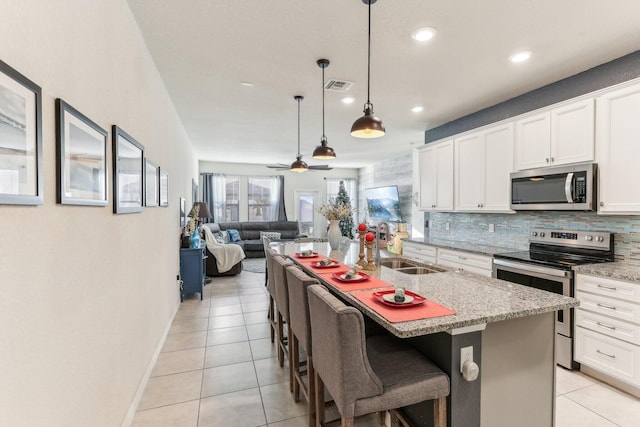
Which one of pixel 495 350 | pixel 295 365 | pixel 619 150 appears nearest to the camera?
pixel 495 350

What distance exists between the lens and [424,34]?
238 centimetres

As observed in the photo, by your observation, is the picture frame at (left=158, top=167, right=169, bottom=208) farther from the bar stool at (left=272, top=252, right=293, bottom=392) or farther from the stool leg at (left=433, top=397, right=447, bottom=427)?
the stool leg at (left=433, top=397, right=447, bottom=427)

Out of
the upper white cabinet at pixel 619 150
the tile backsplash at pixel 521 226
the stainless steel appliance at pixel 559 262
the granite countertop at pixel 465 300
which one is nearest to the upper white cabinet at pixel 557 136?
the upper white cabinet at pixel 619 150

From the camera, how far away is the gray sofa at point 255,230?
27.0ft

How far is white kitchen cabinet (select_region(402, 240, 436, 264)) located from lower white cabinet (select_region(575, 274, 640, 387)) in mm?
1753

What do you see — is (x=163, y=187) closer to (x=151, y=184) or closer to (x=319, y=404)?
(x=151, y=184)

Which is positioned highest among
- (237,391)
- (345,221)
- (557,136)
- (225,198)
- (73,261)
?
(557,136)

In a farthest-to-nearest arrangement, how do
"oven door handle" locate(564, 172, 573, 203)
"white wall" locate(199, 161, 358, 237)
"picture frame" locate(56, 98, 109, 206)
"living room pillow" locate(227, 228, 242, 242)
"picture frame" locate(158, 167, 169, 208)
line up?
"white wall" locate(199, 161, 358, 237) → "living room pillow" locate(227, 228, 242, 242) → "picture frame" locate(158, 167, 169, 208) → "oven door handle" locate(564, 172, 573, 203) → "picture frame" locate(56, 98, 109, 206)

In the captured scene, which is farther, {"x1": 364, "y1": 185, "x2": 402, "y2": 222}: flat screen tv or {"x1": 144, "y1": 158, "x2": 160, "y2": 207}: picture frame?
{"x1": 364, "y1": 185, "x2": 402, "y2": 222}: flat screen tv

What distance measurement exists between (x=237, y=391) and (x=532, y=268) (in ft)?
9.26

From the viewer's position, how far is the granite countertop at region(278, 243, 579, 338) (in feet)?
4.38

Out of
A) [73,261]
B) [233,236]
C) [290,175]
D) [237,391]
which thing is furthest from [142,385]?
[290,175]

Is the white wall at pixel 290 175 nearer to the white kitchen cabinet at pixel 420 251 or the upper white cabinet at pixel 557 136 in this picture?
the white kitchen cabinet at pixel 420 251

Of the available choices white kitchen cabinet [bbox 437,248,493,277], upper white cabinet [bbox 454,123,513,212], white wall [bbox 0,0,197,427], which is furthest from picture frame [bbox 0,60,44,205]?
upper white cabinet [bbox 454,123,513,212]
